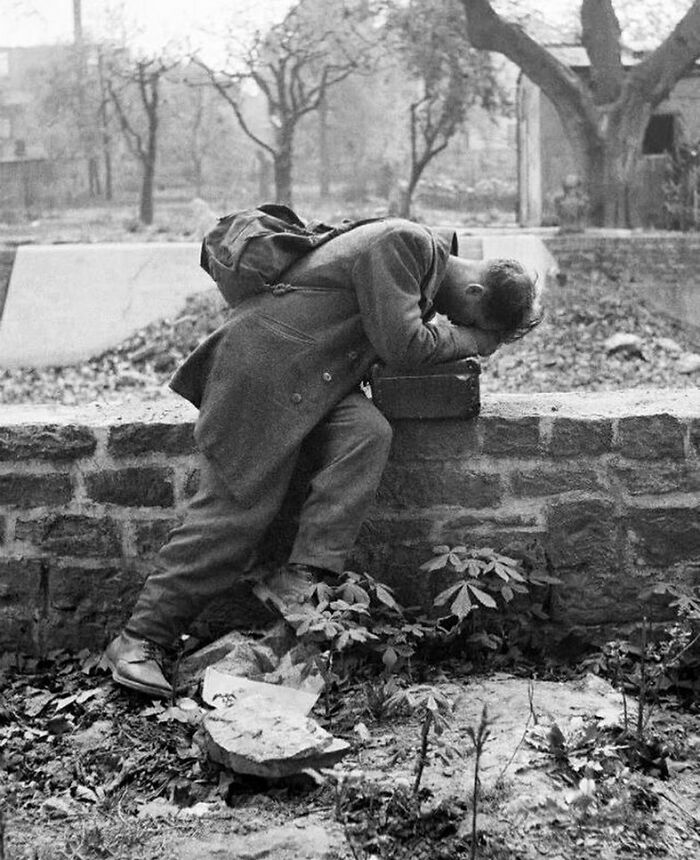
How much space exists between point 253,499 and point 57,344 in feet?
32.1

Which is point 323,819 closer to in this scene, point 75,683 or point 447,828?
point 447,828

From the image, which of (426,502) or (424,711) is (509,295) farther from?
(424,711)

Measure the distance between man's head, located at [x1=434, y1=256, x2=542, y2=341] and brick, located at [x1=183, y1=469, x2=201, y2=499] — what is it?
94cm

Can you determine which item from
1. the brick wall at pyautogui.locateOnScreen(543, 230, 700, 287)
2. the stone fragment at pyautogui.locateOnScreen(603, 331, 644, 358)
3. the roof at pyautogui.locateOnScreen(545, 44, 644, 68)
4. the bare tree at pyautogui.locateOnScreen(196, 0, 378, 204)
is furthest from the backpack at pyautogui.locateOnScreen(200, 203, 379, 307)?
the roof at pyautogui.locateOnScreen(545, 44, 644, 68)

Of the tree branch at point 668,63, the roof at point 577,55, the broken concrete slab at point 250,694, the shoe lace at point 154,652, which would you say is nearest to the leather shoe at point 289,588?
the broken concrete slab at point 250,694

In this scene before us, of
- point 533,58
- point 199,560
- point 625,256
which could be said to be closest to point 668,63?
point 533,58

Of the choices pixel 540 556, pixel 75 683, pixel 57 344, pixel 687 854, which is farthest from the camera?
pixel 57 344

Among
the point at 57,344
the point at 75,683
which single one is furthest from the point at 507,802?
the point at 57,344

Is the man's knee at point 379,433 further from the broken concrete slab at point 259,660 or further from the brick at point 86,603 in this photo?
the brick at point 86,603

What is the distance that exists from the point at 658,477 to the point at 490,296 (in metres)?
0.81

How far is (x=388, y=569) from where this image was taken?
12.7 ft

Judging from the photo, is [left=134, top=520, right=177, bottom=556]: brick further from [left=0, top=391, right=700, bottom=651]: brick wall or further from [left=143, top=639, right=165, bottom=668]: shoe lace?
[left=143, top=639, right=165, bottom=668]: shoe lace

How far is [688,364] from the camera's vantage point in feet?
35.1

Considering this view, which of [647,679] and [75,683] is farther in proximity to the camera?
[75,683]
